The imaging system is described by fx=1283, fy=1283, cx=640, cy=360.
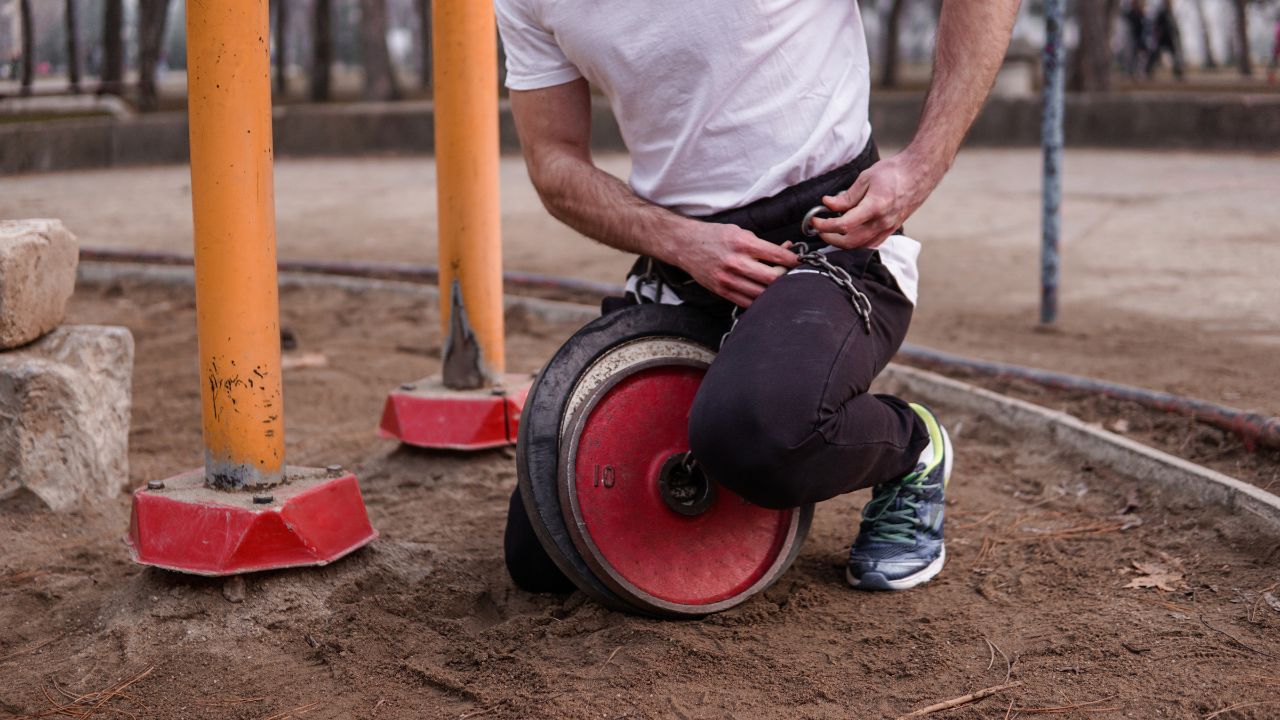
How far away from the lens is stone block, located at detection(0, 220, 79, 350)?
2758 millimetres

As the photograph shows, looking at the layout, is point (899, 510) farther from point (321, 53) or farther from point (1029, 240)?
point (321, 53)

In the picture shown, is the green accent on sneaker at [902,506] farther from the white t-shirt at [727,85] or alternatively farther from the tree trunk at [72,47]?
the tree trunk at [72,47]

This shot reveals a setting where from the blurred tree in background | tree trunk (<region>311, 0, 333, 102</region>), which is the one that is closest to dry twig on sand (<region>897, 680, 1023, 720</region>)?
the blurred tree in background

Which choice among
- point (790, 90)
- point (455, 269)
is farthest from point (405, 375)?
point (790, 90)

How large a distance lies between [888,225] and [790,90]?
0.32 m

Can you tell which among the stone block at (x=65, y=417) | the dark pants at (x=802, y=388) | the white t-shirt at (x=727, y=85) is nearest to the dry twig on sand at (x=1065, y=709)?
the dark pants at (x=802, y=388)

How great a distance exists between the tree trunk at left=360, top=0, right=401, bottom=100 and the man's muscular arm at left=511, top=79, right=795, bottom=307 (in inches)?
611

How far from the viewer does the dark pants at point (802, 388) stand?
6.95ft

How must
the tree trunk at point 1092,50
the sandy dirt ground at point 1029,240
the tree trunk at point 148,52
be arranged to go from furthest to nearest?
the tree trunk at point 148,52 < the tree trunk at point 1092,50 < the sandy dirt ground at point 1029,240

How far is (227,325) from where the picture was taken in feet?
7.86

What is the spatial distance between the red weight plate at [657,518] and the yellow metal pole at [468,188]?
1049mm

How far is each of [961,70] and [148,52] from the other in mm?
17013

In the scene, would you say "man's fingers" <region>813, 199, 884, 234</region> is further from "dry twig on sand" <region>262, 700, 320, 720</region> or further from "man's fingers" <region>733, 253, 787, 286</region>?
"dry twig on sand" <region>262, 700, 320, 720</region>

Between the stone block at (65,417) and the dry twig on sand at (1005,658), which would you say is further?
the stone block at (65,417)
